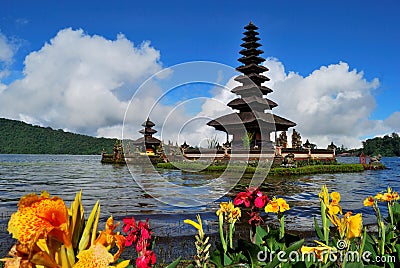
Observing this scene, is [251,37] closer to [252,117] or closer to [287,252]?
[252,117]

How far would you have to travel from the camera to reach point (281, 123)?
3080 cm

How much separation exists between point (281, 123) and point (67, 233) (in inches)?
1218

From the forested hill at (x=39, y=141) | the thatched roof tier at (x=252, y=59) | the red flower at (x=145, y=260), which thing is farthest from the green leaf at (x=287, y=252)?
the forested hill at (x=39, y=141)

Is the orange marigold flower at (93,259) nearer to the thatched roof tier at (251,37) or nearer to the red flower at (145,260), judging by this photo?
the red flower at (145,260)

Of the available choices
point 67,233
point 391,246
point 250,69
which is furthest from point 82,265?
point 250,69

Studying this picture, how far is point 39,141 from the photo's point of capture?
109 meters

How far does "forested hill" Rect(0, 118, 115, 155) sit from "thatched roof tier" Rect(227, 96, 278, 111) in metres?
79.4

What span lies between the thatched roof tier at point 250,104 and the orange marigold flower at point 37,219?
Result: 2947 centimetres

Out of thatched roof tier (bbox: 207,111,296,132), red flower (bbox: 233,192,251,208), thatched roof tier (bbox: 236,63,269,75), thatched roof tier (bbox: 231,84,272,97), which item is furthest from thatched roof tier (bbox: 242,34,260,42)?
red flower (bbox: 233,192,251,208)

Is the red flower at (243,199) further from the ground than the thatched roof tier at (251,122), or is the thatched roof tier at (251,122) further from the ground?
the thatched roof tier at (251,122)

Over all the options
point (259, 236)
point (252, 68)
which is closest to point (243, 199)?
point (259, 236)

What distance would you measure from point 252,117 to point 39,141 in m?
95.3

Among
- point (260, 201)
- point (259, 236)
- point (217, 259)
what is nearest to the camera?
point (217, 259)

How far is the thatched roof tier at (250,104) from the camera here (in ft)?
99.2
